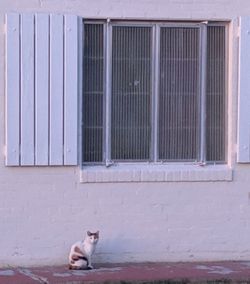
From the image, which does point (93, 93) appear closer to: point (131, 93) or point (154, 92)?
point (131, 93)

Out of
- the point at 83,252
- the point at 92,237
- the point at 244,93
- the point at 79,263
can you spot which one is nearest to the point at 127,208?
the point at 92,237

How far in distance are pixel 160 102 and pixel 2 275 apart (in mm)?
2732

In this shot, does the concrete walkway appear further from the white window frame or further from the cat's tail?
the white window frame

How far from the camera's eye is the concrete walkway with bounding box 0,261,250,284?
35.0ft

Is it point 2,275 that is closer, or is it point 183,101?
point 2,275

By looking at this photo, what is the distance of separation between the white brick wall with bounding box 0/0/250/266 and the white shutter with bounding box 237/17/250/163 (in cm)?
9

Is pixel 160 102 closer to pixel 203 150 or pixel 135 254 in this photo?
pixel 203 150

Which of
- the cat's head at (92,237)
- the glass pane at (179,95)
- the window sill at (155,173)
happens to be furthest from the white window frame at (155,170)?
the cat's head at (92,237)

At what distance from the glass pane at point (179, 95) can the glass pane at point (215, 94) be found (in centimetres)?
14

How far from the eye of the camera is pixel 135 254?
460 inches

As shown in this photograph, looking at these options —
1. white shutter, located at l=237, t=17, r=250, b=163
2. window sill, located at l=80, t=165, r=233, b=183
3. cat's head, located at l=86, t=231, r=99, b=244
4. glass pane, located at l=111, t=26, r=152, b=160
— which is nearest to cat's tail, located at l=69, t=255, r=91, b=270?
cat's head, located at l=86, t=231, r=99, b=244

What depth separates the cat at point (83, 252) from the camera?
36.7 feet

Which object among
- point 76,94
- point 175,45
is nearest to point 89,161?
point 76,94

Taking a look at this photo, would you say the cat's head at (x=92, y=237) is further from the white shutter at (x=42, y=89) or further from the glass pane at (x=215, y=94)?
the glass pane at (x=215, y=94)
